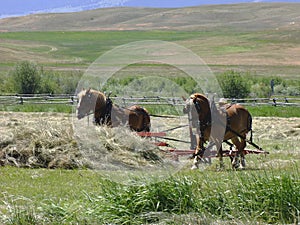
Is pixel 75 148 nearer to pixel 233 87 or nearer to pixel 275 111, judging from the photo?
pixel 275 111

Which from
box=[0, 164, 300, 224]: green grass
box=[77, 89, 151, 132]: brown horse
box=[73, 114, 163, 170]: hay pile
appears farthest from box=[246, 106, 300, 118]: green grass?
box=[0, 164, 300, 224]: green grass

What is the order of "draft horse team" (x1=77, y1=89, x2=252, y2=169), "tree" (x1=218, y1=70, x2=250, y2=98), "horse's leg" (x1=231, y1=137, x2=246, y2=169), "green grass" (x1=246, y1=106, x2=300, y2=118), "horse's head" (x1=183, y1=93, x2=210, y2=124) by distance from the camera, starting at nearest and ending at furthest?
"horse's head" (x1=183, y1=93, x2=210, y2=124) < "draft horse team" (x1=77, y1=89, x2=252, y2=169) < "horse's leg" (x1=231, y1=137, x2=246, y2=169) < "green grass" (x1=246, y1=106, x2=300, y2=118) < "tree" (x1=218, y1=70, x2=250, y2=98)

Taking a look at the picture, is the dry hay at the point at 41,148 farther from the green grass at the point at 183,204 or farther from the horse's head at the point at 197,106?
the green grass at the point at 183,204

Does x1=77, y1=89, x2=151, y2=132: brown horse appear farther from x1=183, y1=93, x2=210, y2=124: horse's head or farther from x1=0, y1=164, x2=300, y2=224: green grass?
x1=0, y1=164, x2=300, y2=224: green grass

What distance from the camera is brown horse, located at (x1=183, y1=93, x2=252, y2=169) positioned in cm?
1471

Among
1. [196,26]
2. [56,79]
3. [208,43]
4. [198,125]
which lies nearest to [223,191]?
[198,125]

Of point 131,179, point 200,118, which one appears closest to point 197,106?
point 200,118

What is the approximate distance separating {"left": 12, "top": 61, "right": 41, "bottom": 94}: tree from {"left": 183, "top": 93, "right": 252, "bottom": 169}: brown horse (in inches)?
1416

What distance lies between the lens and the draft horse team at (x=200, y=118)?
1481 cm

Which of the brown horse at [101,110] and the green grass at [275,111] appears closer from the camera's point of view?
the brown horse at [101,110]

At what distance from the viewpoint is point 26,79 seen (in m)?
50.5

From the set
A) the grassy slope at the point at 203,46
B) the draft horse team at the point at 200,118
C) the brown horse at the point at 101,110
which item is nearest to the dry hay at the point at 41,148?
the brown horse at the point at 101,110

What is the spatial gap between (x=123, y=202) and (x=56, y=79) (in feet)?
154

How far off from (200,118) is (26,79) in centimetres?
3718
